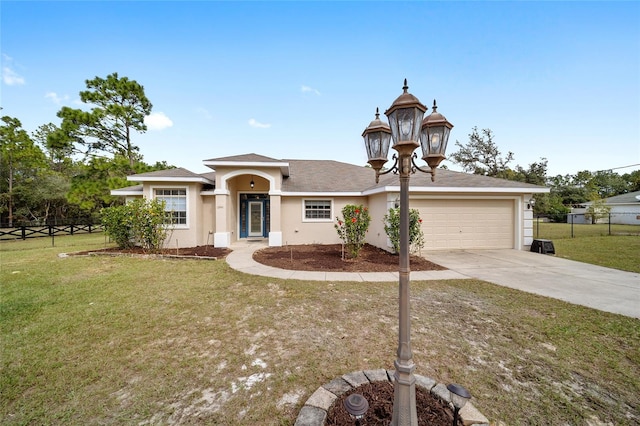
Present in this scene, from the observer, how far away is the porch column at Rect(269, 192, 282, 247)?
10984mm

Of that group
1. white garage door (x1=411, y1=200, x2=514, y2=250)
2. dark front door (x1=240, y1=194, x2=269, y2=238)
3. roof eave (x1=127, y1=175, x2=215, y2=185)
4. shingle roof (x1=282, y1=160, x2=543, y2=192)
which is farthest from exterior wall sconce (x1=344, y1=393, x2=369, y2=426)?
dark front door (x1=240, y1=194, x2=269, y2=238)

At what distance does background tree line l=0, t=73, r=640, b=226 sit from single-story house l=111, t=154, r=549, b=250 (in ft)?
30.9

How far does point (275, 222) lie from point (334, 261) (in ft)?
13.6

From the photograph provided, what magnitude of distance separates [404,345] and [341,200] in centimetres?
1026

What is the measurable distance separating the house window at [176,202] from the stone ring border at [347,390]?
34.1ft

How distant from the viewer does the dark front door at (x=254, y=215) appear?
508 inches

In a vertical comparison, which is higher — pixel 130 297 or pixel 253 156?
pixel 253 156

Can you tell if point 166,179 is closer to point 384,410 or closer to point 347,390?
point 347,390

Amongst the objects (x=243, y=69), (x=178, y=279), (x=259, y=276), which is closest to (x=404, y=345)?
(x=259, y=276)

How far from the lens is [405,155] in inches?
77.2

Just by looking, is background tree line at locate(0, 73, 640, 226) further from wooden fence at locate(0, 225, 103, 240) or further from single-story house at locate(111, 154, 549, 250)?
single-story house at locate(111, 154, 549, 250)

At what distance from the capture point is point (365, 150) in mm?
2430

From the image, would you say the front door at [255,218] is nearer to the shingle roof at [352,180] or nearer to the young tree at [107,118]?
the shingle roof at [352,180]

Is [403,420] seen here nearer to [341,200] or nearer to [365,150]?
[365,150]
